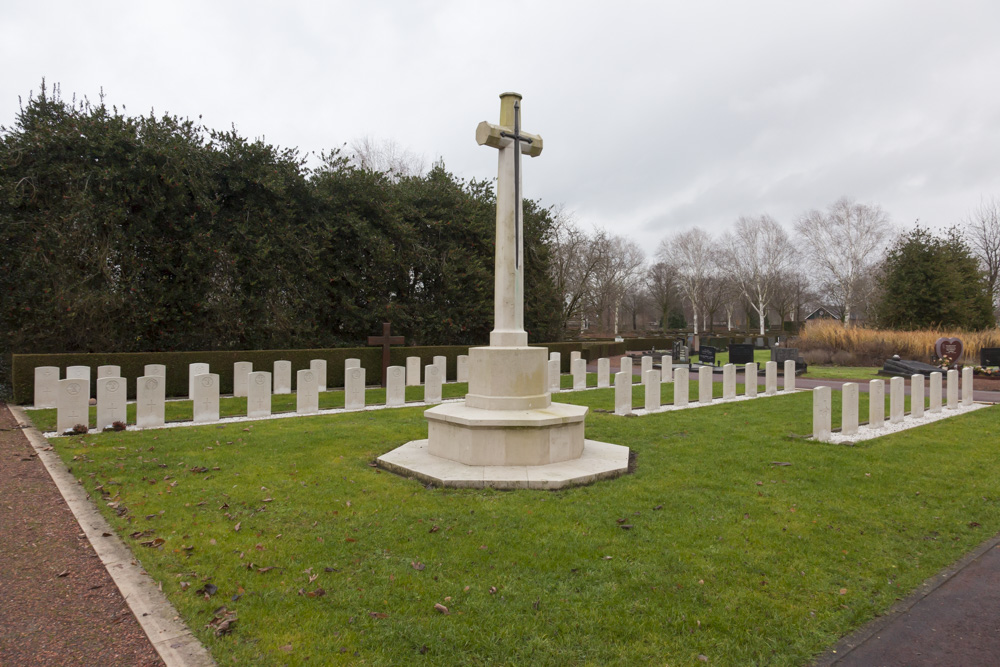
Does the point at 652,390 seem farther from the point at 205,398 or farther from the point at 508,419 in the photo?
the point at 205,398

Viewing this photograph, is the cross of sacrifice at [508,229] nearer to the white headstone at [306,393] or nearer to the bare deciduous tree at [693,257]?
the white headstone at [306,393]

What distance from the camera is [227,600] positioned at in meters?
3.06

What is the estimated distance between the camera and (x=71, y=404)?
7.89 metres

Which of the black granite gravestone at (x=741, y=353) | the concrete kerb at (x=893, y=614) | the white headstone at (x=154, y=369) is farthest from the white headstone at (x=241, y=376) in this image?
the black granite gravestone at (x=741, y=353)

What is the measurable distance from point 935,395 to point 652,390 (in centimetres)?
556

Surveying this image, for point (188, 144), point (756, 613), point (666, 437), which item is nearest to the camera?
point (756, 613)

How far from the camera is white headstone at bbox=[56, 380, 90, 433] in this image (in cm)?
782

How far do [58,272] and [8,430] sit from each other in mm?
5834

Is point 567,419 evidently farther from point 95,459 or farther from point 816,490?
point 95,459

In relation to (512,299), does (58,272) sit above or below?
above

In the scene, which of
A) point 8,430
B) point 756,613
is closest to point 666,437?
point 756,613

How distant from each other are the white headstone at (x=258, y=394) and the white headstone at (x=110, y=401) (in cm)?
177

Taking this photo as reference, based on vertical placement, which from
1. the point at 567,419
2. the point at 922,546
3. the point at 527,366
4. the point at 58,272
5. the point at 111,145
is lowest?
the point at 922,546

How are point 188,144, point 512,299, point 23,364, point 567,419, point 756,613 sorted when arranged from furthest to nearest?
point 188,144, point 23,364, point 512,299, point 567,419, point 756,613
